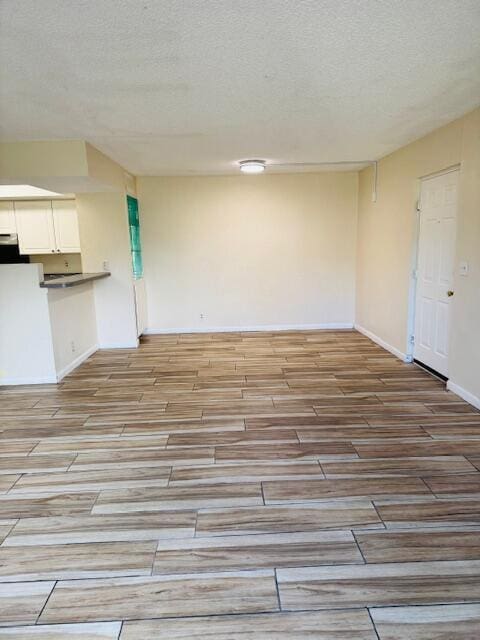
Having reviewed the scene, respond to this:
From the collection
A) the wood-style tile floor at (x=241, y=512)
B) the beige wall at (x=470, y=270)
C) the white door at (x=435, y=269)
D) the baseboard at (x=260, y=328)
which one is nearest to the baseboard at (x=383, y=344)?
the white door at (x=435, y=269)

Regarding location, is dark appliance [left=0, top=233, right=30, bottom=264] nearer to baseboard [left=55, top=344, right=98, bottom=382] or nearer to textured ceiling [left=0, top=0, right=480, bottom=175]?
baseboard [left=55, top=344, right=98, bottom=382]

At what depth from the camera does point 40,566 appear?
1805mm

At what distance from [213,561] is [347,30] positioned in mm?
2740

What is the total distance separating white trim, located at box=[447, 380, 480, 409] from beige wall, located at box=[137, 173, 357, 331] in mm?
2948

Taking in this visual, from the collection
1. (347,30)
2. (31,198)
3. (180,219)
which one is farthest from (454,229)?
(31,198)

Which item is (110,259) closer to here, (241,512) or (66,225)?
(66,225)

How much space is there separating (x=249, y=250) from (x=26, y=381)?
3771 mm

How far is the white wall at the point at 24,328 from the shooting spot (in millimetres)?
4035

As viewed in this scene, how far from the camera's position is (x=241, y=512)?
2137 millimetres

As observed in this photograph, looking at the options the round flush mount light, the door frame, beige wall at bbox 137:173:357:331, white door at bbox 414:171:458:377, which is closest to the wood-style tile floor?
white door at bbox 414:171:458:377

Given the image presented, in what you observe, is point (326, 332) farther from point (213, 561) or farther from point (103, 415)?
point (213, 561)

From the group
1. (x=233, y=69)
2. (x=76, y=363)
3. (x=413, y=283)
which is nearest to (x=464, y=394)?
(x=413, y=283)

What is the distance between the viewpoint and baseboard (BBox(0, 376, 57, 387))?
13.7ft

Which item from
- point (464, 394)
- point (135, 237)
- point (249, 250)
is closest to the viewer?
point (464, 394)
